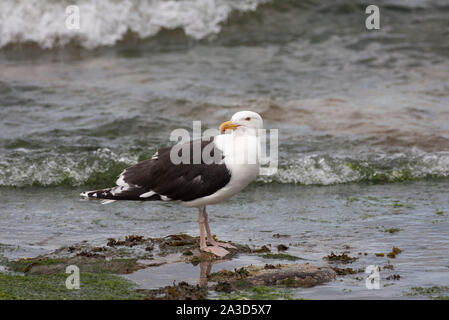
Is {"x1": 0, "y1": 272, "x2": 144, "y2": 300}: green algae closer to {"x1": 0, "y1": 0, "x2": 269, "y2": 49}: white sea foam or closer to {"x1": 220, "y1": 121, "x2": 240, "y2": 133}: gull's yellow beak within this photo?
{"x1": 220, "y1": 121, "x2": 240, "y2": 133}: gull's yellow beak

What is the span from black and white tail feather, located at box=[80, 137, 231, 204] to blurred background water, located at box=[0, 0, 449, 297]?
83 centimetres

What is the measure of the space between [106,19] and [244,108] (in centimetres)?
696

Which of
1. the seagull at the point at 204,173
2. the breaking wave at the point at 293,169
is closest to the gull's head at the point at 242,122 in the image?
the seagull at the point at 204,173

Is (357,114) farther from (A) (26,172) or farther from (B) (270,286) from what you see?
(B) (270,286)

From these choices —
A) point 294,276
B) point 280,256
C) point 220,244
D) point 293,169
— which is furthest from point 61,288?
point 293,169

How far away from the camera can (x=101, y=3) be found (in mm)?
18484

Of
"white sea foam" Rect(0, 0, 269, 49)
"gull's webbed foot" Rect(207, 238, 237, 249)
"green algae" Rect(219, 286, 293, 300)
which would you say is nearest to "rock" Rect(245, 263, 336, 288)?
"green algae" Rect(219, 286, 293, 300)

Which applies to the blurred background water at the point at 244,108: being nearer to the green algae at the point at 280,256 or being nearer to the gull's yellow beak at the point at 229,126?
the green algae at the point at 280,256

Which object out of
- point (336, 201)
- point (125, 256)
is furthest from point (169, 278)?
point (336, 201)

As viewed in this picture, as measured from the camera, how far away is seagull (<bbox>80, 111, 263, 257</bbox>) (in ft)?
20.9

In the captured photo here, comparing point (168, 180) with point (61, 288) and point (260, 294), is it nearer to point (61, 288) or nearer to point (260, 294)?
point (61, 288)
